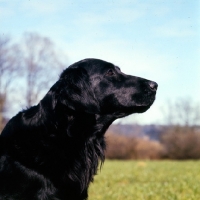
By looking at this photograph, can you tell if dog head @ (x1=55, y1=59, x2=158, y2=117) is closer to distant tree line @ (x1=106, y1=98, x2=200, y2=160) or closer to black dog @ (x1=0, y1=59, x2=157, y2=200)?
black dog @ (x1=0, y1=59, x2=157, y2=200)

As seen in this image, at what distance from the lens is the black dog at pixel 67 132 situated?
4118mm

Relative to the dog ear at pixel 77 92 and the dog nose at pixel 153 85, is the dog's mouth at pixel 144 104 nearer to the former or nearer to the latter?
the dog nose at pixel 153 85

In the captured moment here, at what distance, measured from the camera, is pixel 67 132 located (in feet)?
14.2

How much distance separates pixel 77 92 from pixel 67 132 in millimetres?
455

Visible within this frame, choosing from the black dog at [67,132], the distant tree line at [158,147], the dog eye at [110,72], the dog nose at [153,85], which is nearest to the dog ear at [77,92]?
the black dog at [67,132]

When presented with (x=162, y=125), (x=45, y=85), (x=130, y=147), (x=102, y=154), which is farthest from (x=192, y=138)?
(x=102, y=154)

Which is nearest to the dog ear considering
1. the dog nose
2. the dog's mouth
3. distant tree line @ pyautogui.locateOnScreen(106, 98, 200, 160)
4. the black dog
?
the black dog

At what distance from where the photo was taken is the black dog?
412cm

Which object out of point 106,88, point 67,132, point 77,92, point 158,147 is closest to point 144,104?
point 106,88

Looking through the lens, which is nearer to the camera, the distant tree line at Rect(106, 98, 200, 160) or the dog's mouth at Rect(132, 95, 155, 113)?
the dog's mouth at Rect(132, 95, 155, 113)

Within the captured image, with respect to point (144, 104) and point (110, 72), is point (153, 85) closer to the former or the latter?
point (144, 104)

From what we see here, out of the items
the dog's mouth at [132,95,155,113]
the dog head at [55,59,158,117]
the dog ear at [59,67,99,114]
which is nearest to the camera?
the dog ear at [59,67,99,114]

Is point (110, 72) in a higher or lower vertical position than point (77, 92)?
higher

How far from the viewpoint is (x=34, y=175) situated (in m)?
4.12
